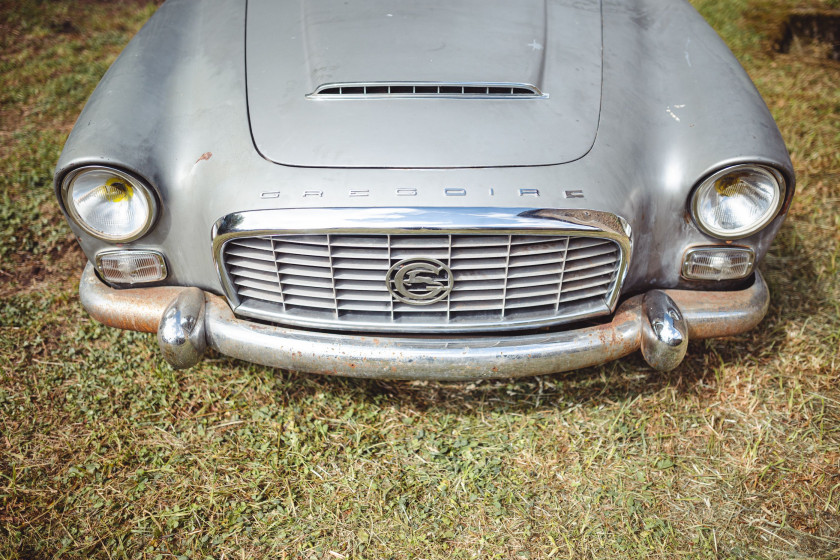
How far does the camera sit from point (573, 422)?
7.86ft

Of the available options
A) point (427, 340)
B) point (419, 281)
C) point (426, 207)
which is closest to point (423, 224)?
point (426, 207)

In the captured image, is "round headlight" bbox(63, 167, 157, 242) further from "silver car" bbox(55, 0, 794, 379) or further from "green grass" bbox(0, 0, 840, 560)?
"green grass" bbox(0, 0, 840, 560)

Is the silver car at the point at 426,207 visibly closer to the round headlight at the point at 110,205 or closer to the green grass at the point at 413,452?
the round headlight at the point at 110,205

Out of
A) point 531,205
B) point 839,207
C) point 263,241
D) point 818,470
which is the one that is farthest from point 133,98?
point 839,207

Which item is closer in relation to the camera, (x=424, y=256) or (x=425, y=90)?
(x=424, y=256)

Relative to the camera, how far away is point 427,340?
2.00 metres

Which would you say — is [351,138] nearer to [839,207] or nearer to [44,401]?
[44,401]

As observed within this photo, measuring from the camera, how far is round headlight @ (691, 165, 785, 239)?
196 centimetres

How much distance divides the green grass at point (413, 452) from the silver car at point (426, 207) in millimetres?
434

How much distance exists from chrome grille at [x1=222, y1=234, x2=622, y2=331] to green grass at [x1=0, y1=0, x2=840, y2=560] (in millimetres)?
551

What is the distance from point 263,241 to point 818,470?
1.99 m

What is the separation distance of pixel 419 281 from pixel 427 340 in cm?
21

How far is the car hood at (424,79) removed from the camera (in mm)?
1937

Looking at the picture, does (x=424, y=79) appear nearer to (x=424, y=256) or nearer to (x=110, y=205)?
(x=424, y=256)
